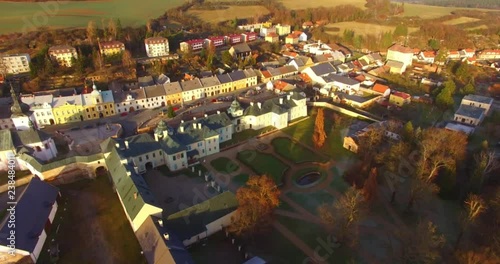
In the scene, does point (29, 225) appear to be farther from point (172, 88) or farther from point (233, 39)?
point (233, 39)

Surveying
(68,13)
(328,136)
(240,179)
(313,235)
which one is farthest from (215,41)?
(313,235)

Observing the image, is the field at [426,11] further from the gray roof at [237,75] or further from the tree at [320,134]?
the tree at [320,134]

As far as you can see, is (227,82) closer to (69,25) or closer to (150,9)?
(69,25)

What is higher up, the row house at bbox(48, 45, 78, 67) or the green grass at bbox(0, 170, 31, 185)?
the row house at bbox(48, 45, 78, 67)

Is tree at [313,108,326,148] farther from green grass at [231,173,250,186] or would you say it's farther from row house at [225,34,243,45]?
row house at [225,34,243,45]

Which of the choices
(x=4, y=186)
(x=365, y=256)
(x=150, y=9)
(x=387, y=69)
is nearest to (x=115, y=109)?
(x=4, y=186)

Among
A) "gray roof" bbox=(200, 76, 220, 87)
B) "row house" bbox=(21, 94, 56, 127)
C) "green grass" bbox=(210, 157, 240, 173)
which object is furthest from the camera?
"gray roof" bbox=(200, 76, 220, 87)

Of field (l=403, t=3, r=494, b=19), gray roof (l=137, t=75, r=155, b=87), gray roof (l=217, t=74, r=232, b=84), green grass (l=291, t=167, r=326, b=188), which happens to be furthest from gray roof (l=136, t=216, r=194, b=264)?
field (l=403, t=3, r=494, b=19)

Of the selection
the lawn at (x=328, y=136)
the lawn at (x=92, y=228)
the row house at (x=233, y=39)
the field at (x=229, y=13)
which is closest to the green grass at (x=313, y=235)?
the lawn at (x=328, y=136)
